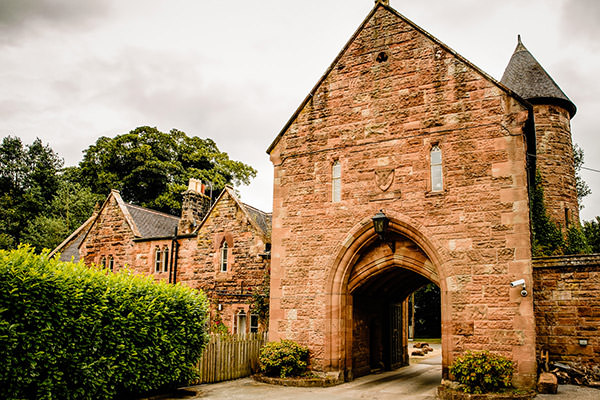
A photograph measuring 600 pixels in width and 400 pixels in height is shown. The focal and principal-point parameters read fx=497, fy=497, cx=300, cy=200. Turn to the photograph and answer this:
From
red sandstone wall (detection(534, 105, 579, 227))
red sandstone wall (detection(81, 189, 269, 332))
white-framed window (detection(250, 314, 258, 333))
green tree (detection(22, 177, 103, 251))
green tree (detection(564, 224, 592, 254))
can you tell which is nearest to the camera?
white-framed window (detection(250, 314, 258, 333))

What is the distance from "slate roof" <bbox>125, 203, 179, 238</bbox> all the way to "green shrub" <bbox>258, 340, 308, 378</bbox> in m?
11.4

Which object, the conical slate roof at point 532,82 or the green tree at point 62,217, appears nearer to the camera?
the conical slate roof at point 532,82

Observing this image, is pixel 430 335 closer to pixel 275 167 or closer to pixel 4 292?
pixel 275 167

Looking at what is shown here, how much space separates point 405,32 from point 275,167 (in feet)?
19.2

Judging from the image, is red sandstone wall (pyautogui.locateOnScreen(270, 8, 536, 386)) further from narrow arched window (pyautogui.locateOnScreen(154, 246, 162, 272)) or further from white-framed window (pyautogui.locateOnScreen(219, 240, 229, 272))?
narrow arched window (pyautogui.locateOnScreen(154, 246, 162, 272))

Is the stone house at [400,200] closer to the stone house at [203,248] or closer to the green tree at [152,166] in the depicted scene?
the stone house at [203,248]

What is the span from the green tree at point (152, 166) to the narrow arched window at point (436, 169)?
27.5 metres

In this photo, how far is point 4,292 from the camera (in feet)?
29.2

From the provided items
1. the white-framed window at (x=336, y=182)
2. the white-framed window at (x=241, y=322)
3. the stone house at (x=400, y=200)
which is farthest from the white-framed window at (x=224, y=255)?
the white-framed window at (x=336, y=182)

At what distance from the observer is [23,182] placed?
46250mm

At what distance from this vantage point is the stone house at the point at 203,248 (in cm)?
2000

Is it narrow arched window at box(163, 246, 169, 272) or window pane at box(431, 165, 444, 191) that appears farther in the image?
narrow arched window at box(163, 246, 169, 272)

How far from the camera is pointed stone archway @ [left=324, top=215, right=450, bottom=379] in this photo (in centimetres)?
1379

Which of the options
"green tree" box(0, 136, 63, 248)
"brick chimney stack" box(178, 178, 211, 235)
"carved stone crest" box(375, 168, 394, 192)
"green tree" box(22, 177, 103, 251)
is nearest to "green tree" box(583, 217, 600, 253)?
"carved stone crest" box(375, 168, 394, 192)
